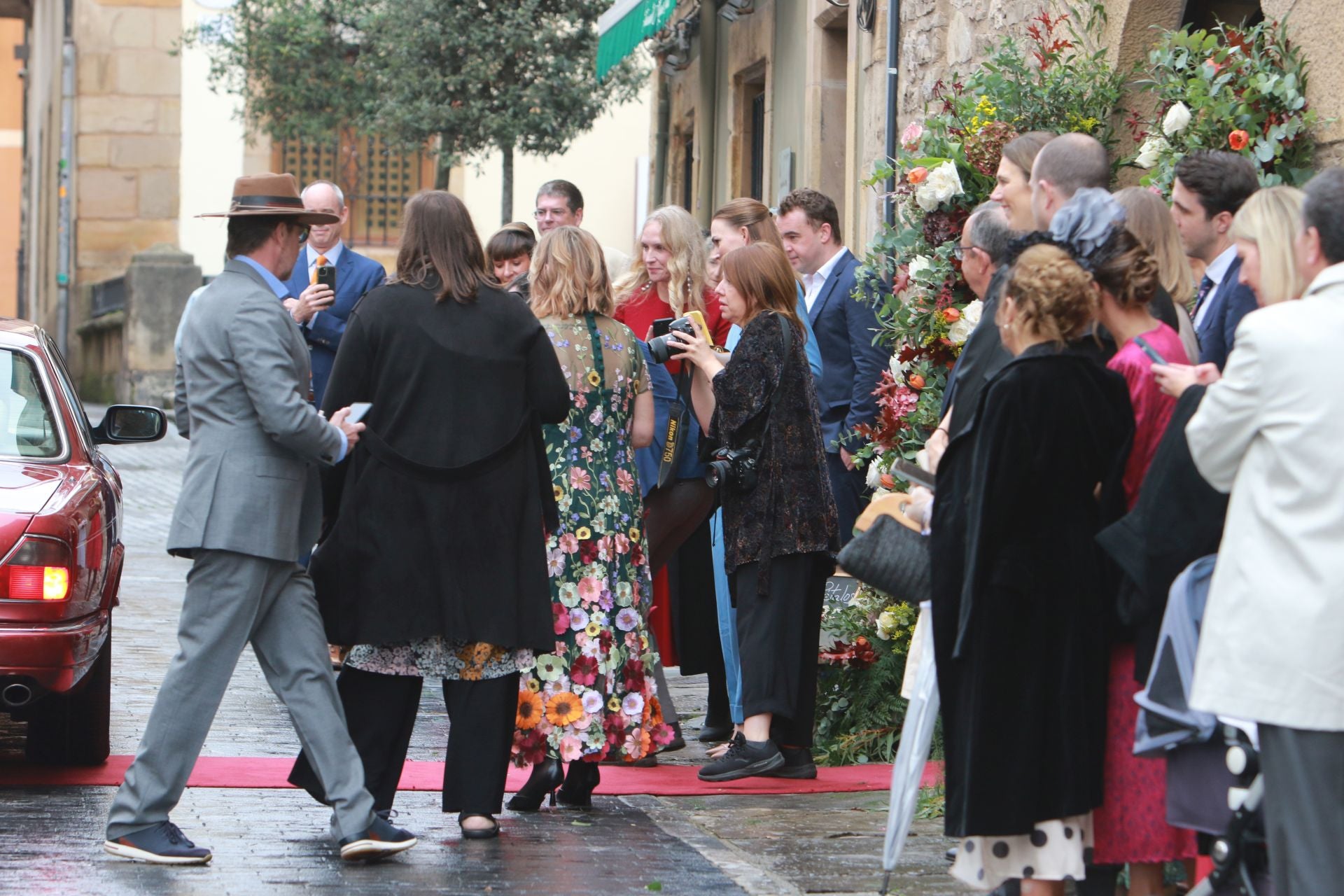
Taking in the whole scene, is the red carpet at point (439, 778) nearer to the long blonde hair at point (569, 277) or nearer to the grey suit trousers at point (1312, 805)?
the long blonde hair at point (569, 277)

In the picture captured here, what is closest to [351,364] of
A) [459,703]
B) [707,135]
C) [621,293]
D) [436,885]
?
[459,703]

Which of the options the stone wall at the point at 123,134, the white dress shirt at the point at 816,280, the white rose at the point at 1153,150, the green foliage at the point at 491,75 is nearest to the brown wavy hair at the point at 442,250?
the white rose at the point at 1153,150

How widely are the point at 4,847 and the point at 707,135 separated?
40.1 feet

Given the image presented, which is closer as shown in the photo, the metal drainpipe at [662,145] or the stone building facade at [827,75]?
the stone building facade at [827,75]

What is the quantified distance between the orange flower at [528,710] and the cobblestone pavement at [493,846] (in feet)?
1.00

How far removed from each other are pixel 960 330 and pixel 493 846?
2355mm

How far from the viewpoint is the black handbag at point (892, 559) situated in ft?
16.4

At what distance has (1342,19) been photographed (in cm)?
612

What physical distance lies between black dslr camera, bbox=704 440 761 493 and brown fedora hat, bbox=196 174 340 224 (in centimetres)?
184

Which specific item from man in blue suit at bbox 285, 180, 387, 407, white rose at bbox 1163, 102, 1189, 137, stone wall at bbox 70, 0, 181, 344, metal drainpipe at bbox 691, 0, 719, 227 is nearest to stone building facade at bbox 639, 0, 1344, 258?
metal drainpipe at bbox 691, 0, 719, 227

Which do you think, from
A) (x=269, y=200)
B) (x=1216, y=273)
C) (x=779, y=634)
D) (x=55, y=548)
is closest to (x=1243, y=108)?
(x=1216, y=273)

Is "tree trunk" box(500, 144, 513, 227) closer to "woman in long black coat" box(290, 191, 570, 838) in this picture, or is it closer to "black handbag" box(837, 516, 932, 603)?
"woman in long black coat" box(290, 191, 570, 838)

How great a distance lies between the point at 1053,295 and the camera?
15.0 feet

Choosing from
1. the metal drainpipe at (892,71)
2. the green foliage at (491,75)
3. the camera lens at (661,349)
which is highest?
the green foliage at (491,75)
